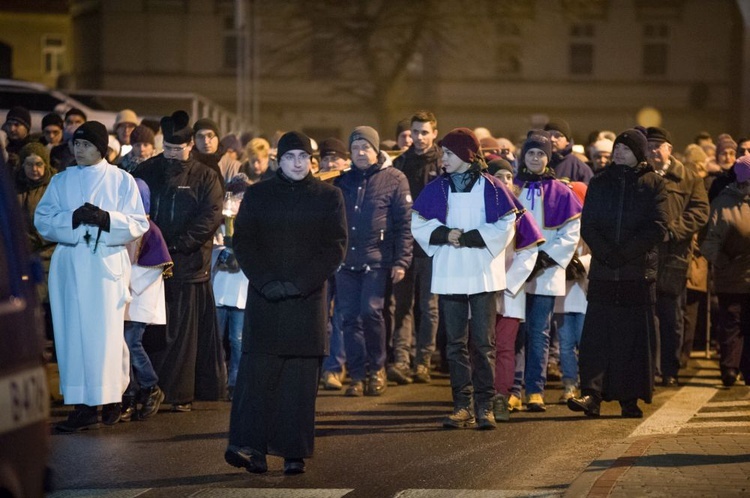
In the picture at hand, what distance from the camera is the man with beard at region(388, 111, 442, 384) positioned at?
14.6 m

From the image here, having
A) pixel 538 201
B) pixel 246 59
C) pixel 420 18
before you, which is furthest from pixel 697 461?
pixel 420 18

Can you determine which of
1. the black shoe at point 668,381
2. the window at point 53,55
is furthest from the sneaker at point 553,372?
the window at point 53,55

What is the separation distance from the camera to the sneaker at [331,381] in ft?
46.2

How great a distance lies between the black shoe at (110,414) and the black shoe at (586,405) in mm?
3463

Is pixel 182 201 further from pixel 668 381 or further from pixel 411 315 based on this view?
pixel 668 381

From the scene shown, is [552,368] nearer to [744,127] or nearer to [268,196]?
[744,127]

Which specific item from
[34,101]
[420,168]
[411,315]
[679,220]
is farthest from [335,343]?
[34,101]

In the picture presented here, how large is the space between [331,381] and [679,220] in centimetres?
359

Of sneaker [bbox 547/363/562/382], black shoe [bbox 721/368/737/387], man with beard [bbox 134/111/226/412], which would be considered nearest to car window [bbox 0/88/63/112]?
sneaker [bbox 547/363/562/382]

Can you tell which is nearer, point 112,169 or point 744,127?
point 744,127

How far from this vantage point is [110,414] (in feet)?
38.5

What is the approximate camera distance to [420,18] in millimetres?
45562

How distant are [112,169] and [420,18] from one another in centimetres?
3485

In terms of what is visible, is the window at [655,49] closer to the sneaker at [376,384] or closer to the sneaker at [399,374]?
the sneaker at [399,374]
